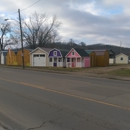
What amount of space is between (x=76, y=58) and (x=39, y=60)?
821cm

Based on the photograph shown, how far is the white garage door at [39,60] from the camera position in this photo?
40053 mm

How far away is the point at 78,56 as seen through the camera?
35.9 m

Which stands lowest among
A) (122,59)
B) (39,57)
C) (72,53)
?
(122,59)

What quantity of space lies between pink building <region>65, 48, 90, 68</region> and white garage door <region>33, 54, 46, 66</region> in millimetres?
5160

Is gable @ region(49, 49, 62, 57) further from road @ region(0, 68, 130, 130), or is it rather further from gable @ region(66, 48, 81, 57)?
road @ region(0, 68, 130, 130)

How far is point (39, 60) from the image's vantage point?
1603 inches

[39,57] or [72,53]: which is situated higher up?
[72,53]

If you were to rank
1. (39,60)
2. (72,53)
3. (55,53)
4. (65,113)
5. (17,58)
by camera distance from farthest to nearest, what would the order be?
(17,58)
(39,60)
(55,53)
(72,53)
(65,113)

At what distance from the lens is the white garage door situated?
4005 centimetres

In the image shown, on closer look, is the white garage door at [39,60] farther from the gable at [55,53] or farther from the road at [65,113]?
the road at [65,113]

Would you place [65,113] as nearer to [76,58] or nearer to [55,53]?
[76,58]

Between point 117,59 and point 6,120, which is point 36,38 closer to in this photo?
point 117,59

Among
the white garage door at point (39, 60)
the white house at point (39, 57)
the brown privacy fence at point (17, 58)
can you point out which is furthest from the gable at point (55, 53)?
the brown privacy fence at point (17, 58)

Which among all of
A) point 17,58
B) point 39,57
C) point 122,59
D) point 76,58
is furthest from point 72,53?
point 122,59
